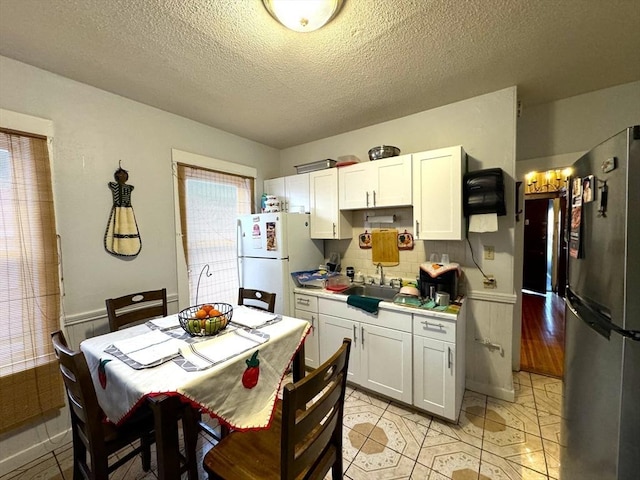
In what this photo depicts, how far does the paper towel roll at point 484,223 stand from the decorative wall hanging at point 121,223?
2.75 m

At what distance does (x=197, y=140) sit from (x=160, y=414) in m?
2.41

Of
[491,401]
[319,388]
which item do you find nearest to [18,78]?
[319,388]

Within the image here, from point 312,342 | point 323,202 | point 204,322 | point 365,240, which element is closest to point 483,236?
point 365,240

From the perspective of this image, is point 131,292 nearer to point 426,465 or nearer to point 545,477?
point 426,465

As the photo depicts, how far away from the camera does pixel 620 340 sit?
31.9 inches

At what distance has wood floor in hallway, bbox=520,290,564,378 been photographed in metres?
2.68

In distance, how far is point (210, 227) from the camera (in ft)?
9.12

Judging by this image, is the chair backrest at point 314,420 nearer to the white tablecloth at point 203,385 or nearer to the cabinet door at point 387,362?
the white tablecloth at point 203,385

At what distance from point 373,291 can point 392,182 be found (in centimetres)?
112

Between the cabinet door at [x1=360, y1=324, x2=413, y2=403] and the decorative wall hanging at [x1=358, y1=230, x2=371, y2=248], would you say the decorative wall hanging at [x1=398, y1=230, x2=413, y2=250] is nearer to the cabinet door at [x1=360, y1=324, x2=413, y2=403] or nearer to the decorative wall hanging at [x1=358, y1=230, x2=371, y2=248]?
the decorative wall hanging at [x1=358, y1=230, x2=371, y2=248]

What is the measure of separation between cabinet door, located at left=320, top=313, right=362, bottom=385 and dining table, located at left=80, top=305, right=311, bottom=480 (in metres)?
0.81

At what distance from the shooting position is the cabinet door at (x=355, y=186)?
8.29 ft

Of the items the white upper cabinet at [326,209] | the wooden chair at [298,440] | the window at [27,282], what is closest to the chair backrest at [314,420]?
the wooden chair at [298,440]

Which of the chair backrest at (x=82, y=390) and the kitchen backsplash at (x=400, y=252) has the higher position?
the kitchen backsplash at (x=400, y=252)
